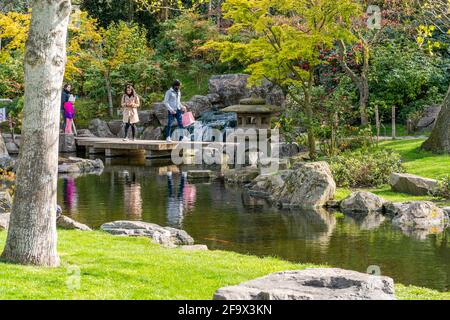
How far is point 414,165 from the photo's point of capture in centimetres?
2205

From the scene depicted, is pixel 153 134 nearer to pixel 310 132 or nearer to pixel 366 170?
pixel 310 132

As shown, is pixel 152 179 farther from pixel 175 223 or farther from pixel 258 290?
pixel 258 290

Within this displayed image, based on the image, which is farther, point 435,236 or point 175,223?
point 175,223

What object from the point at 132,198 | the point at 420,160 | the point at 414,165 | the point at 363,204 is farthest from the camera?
the point at 420,160

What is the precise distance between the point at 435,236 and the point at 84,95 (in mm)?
27982

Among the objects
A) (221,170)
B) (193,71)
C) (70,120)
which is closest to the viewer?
(221,170)

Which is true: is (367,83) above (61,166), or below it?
above

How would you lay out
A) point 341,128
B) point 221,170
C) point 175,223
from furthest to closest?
point 221,170
point 341,128
point 175,223

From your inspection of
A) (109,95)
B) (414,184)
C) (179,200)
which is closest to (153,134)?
(109,95)

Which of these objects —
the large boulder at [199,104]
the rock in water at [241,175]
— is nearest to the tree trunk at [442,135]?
the rock in water at [241,175]

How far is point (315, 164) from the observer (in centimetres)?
1952

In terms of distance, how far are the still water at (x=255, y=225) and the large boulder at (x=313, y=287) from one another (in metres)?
3.98

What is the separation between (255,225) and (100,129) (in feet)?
67.1
